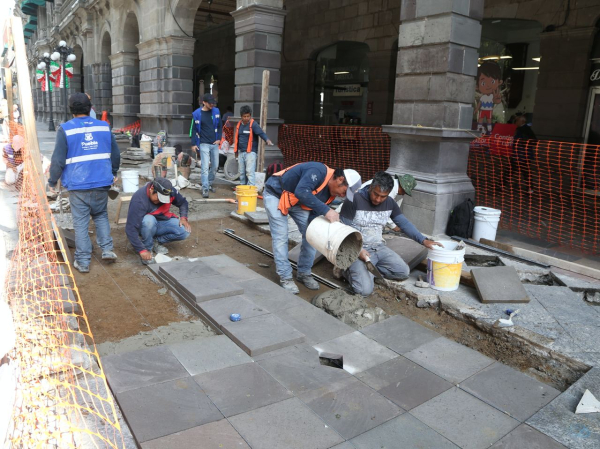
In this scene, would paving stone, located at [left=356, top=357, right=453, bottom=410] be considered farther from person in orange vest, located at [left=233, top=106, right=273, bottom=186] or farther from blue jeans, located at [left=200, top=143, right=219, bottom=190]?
blue jeans, located at [left=200, top=143, right=219, bottom=190]

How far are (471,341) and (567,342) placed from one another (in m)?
0.78

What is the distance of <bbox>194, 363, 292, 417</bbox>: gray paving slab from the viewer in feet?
10.1

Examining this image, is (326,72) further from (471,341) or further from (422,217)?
(471,341)

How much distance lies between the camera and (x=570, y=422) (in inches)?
120

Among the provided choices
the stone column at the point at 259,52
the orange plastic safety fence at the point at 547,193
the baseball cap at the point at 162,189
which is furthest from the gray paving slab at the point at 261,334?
the stone column at the point at 259,52

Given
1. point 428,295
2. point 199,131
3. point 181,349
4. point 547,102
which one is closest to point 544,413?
point 428,295

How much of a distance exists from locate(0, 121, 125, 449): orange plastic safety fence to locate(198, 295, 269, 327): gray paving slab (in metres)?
1.00

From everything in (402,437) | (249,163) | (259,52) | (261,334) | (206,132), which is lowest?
(402,437)

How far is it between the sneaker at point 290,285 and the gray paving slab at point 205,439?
2.51m

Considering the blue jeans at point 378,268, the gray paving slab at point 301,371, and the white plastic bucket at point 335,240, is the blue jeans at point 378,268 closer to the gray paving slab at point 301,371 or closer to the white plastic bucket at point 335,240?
the white plastic bucket at point 335,240

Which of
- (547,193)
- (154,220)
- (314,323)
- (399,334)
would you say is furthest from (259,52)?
(399,334)

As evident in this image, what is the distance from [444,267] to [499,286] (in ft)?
1.89

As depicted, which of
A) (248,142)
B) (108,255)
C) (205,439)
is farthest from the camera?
(248,142)

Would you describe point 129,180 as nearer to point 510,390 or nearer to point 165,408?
point 165,408
